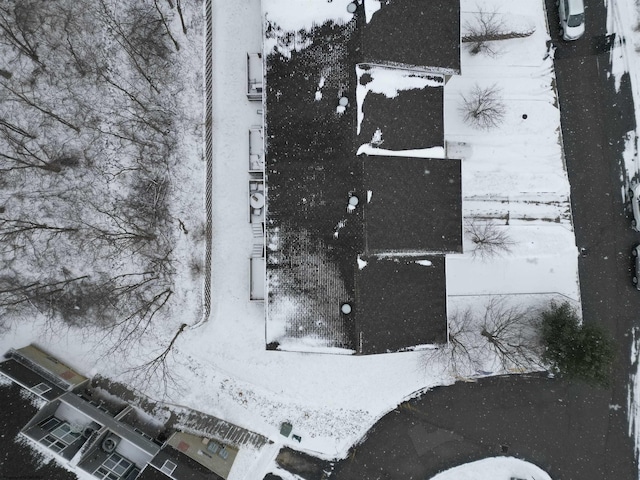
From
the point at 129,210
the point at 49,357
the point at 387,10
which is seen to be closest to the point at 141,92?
the point at 129,210

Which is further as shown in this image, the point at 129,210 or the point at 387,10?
the point at 129,210

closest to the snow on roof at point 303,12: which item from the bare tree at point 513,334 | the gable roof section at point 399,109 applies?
the gable roof section at point 399,109

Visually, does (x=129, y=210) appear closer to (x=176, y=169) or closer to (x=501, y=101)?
(x=176, y=169)

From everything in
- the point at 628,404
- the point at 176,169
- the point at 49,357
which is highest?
the point at 176,169

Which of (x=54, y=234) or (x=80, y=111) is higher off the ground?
(x=80, y=111)

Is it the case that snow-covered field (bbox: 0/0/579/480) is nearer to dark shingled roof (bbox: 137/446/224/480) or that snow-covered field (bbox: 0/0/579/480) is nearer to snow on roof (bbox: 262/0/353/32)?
dark shingled roof (bbox: 137/446/224/480)

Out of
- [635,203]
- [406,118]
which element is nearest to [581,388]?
[635,203]
